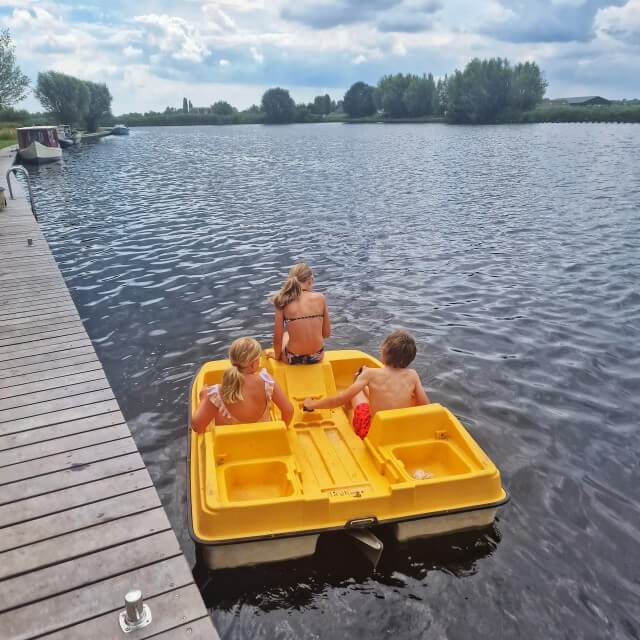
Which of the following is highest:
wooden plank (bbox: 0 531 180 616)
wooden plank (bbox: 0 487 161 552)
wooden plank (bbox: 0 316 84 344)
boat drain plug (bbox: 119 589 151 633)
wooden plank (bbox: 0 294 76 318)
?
boat drain plug (bbox: 119 589 151 633)

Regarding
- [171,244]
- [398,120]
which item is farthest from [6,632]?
[398,120]

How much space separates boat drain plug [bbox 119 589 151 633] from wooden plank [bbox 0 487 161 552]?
0.99 m

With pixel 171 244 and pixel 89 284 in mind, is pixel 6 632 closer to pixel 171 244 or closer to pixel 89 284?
pixel 89 284

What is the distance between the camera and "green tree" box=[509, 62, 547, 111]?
320 ft

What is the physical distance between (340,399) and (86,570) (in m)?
2.75

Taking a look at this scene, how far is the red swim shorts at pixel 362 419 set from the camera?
5.56 m

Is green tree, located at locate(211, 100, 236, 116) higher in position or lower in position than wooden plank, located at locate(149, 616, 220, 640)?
lower

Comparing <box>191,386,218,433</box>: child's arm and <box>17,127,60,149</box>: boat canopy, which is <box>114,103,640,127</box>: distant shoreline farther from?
<box>191,386,218,433</box>: child's arm

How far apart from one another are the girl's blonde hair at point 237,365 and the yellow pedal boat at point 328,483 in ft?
0.96

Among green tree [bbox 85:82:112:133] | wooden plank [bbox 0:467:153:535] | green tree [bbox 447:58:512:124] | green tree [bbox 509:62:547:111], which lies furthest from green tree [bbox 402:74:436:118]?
wooden plank [bbox 0:467:153:535]

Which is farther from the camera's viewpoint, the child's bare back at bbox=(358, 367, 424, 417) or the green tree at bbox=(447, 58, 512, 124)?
the green tree at bbox=(447, 58, 512, 124)

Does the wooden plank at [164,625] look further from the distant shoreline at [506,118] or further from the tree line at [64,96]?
the distant shoreline at [506,118]

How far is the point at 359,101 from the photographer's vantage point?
142125mm

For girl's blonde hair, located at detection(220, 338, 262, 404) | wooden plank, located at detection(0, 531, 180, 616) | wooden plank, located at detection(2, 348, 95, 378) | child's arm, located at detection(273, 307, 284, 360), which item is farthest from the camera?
wooden plank, located at detection(2, 348, 95, 378)
